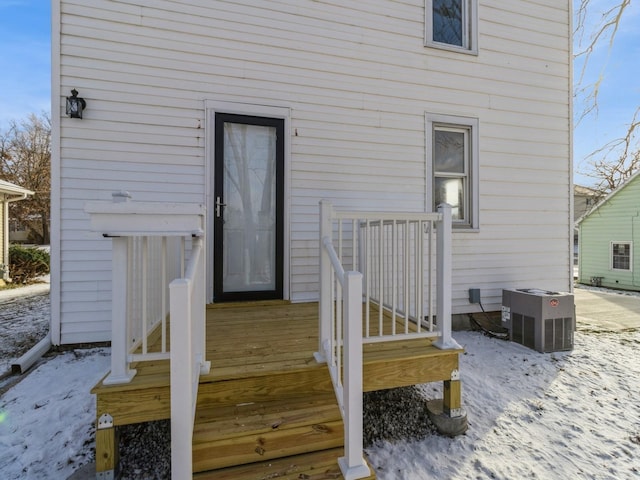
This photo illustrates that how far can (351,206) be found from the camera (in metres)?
3.85

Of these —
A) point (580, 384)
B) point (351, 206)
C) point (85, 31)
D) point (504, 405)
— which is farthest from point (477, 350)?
point (85, 31)

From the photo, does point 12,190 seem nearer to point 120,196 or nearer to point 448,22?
point 120,196

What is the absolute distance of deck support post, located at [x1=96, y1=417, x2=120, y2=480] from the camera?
5.44 feet

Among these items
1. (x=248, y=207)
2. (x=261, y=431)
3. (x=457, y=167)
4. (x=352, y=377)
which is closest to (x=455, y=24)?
(x=457, y=167)

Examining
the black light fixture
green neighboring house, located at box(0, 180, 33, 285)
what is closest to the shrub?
green neighboring house, located at box(0, 180, 33, 285)

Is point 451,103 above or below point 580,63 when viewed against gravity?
below

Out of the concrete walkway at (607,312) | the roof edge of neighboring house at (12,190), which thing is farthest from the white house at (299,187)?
the roof edge of neighboring house at (12,190)

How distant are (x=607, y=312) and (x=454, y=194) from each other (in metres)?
4.05

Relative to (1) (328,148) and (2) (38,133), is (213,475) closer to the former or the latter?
(1) (328,148)

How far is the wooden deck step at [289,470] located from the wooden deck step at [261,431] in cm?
3

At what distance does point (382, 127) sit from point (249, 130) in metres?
1.55

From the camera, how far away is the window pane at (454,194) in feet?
14.1

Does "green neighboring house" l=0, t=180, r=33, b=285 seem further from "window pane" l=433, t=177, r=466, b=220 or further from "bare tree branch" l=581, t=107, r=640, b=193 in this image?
"bare tree branch" l=581, t=107, r=640, b=193

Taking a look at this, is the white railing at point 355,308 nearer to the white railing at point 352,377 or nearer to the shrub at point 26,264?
the white railing at point 352,377
